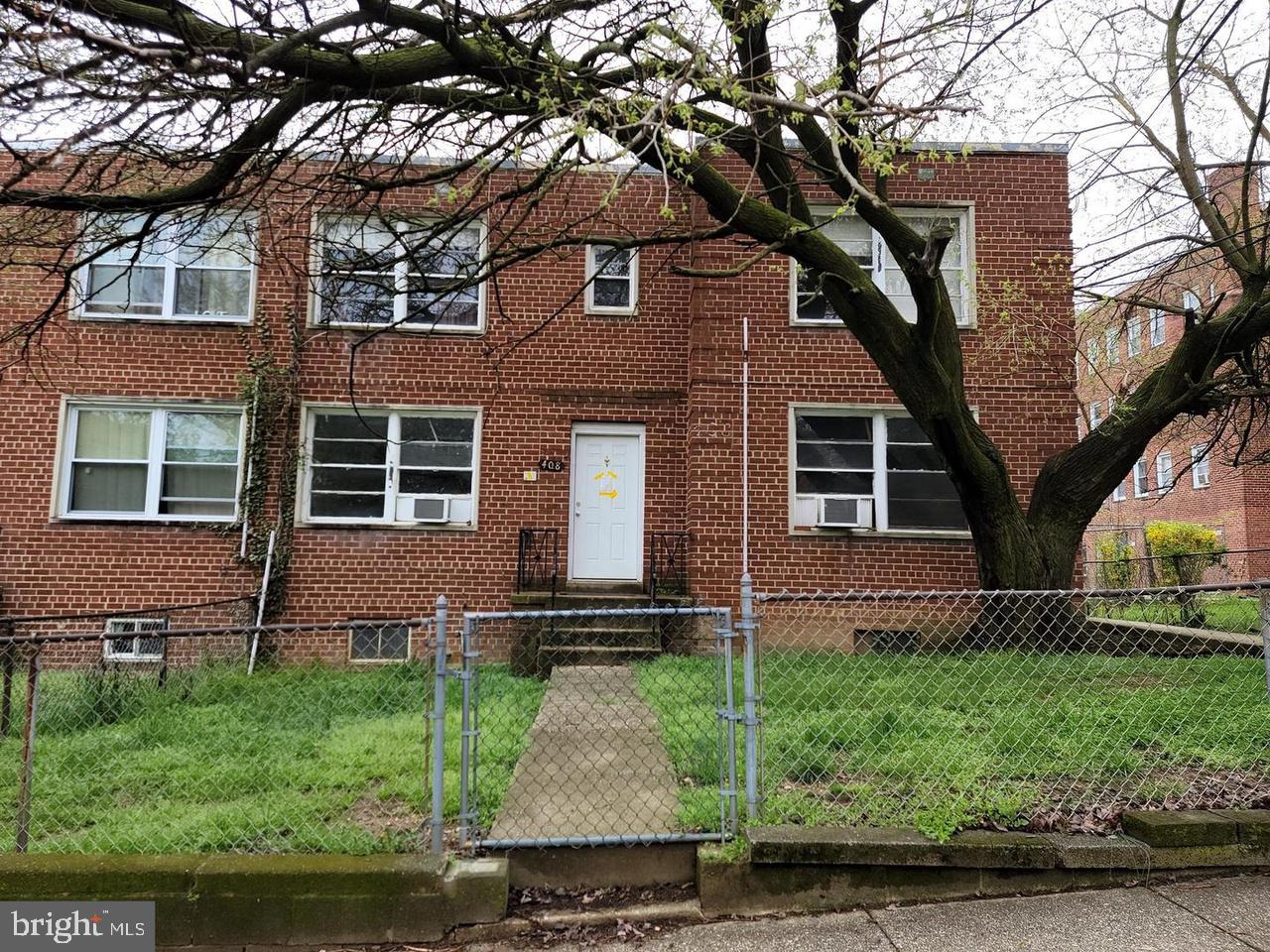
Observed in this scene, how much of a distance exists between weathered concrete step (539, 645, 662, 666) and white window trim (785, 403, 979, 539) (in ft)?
8.63

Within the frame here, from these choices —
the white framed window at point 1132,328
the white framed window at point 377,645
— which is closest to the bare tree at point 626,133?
the white framed window at point 1132,328

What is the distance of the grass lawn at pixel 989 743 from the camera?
409 cm

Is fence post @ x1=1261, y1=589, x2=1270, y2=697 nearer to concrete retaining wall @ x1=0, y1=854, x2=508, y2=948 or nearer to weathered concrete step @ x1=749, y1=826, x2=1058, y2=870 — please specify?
weathered concrete step @ x1=749, y1=826, x2=1058, y2=870

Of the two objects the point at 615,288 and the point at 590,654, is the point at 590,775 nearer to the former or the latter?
the point at 590,654

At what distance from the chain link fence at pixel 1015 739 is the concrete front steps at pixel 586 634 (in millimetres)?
2118

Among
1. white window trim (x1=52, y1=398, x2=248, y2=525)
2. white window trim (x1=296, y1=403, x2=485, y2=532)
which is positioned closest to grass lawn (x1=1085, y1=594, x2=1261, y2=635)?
white window trim (x1=296, y1=403, x2=485, y2=532)

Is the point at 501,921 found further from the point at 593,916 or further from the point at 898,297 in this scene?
the point at 898,297

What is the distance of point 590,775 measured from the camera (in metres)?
4.84

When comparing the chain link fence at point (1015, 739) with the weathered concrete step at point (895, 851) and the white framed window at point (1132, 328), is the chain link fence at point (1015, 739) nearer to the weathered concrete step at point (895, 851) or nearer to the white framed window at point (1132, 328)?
the weathered concrete step at point (895, 851)

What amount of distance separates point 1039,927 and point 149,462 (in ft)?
35.7

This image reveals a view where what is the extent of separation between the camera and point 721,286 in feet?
33.8

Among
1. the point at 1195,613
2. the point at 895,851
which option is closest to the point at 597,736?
the point at 895,851

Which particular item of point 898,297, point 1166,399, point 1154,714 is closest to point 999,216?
point 898,297

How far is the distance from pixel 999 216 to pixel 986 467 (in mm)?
4268
